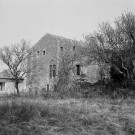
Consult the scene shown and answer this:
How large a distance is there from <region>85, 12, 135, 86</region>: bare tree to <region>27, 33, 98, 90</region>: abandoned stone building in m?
7.07

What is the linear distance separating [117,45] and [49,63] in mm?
13553

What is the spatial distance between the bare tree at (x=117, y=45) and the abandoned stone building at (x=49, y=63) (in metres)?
7.07

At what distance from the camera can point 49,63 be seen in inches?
1119

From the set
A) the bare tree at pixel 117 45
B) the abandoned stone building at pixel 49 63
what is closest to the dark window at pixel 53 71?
the abandoned stone building at pixel 49 63

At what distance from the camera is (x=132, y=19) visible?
629 inches

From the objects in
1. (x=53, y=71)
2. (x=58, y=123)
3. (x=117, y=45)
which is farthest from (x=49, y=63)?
(x=58, y=123)

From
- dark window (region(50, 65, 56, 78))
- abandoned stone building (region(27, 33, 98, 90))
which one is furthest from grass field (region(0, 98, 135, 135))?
dark window (region(50, 65, 56, 78))

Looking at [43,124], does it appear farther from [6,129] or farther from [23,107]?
[23,107]

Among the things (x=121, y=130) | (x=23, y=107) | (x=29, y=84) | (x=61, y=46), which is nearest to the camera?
(x=121, y=130)

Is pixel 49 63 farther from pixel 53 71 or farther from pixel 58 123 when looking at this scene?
pixel 58 123

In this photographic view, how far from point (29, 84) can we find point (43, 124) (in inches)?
963

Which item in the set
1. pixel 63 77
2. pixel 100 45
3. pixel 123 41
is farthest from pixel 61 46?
pixel 123 41

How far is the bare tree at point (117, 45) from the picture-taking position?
16.1 metres

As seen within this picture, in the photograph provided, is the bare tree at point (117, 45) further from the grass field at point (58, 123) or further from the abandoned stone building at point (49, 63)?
the grass field at point (58, 123)
